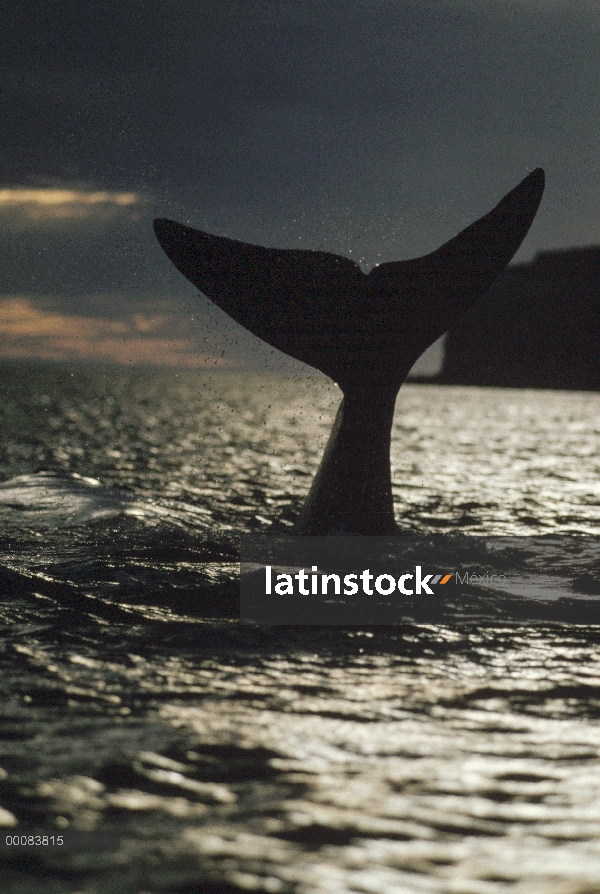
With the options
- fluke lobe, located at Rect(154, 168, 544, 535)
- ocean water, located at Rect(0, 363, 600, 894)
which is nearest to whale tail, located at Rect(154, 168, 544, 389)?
fluke lobe, located at Rect(154, 168, 544, 535)

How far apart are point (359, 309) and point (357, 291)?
162 millimetres

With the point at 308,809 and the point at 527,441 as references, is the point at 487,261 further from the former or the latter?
the point at 527,441

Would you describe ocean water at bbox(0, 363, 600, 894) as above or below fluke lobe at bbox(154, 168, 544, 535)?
below

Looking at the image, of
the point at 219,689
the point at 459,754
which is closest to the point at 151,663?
the point at 219,689

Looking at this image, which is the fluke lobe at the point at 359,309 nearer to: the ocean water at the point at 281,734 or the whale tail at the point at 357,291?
the whale tail at the point at 357,291

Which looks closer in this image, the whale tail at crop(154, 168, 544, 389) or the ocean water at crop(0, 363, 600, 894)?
the ocean water at crop(0, 363, 600, 894)

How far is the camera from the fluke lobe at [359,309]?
26.1ft

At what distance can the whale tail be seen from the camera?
7.93 m

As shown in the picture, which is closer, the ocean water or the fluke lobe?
the ocean water

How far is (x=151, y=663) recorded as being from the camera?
18.3ft

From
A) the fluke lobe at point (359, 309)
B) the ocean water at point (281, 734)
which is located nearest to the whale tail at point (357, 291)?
the fluke lobe at point (359, 309)

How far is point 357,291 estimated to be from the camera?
820 centimetres

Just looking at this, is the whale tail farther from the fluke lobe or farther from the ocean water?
the ocean water

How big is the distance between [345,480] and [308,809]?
4.59m
